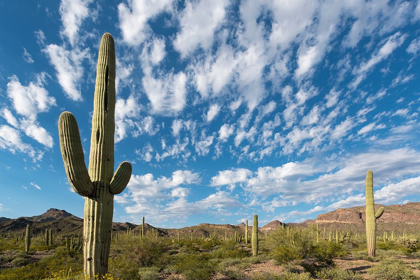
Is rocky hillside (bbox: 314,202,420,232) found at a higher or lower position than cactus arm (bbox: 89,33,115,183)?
lower

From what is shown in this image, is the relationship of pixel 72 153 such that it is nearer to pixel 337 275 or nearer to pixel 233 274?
pixel 233 274

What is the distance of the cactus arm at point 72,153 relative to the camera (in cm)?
617

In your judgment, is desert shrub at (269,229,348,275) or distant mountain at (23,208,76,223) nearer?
desert shrub at (269,229,348,275)

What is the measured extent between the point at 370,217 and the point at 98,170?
20.5 m

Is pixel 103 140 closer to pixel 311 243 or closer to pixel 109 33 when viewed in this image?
pixel 109 33

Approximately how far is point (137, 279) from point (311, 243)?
993 centimetres

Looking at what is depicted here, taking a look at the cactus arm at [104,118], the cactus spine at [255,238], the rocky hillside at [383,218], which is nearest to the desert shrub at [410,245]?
the cactus spine at [255,238]

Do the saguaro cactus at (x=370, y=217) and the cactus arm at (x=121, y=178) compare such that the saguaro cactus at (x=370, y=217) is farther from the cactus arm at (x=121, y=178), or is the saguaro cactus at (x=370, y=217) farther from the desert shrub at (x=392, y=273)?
the cactus arm at (x=121, y=178)

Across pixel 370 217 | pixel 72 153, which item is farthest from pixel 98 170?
pixel 370 217

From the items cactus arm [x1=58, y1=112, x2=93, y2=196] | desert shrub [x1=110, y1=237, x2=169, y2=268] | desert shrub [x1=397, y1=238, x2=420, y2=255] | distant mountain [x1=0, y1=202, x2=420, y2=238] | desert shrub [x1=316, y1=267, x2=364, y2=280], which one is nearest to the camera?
cactus arm [x1=58, y1=112, x2=93, y2=196]

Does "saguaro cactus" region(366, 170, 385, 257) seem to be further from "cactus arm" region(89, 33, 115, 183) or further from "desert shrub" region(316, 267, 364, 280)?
"cactus arm" region(89, 33, 115, 183)

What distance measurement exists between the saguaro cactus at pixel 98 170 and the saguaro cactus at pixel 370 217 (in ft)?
63.6

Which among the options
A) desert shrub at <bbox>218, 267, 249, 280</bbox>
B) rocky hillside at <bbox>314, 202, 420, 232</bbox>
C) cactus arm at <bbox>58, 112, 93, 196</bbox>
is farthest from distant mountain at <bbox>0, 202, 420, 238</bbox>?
cactus arm at <bbox>58, 112, 93, 196</bbox>

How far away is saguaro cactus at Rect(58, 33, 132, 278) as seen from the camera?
626 cm
